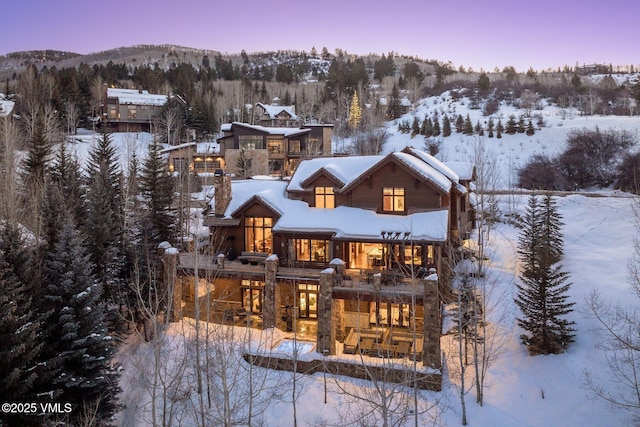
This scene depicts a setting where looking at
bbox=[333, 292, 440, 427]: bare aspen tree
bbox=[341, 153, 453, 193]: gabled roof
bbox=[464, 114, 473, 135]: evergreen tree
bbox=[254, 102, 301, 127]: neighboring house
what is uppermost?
bbox=[254, 102, 301, 127]: neighboring house

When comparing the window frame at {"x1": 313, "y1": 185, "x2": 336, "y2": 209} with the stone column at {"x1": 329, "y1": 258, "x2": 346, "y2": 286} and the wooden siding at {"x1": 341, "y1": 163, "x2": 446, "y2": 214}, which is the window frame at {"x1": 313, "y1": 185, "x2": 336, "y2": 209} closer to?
the wooden siding at {"x1": 341, "y1": 163, "x2": 446, "y2": 214}

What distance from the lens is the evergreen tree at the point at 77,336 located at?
14.3m

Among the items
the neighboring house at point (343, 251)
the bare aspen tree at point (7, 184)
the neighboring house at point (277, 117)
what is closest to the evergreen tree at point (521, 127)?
the neighboring house at point (277, 117)

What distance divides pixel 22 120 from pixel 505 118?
227ft

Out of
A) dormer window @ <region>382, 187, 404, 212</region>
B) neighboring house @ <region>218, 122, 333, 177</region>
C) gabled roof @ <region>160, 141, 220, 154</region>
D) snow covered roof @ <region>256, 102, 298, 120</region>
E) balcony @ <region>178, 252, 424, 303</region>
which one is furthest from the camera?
snow covered roof @ <region>256, 102, 298, 120</region>

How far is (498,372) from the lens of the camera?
1912 centimetres

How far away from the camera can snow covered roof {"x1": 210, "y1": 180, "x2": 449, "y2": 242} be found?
21734 millimetres

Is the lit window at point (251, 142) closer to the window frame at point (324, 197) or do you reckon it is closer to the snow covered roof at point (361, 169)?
the snow covered roof at point (361, 169)

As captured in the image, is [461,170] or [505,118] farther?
[505,118]

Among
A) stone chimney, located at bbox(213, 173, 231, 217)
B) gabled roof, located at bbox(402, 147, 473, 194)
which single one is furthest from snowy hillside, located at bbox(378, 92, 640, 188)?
stone chimney, located at bbox(213, 173, 231, 217)

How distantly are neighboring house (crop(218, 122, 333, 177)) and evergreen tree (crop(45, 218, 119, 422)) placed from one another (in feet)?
110

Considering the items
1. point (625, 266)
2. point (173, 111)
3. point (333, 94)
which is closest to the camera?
point (625, 266)

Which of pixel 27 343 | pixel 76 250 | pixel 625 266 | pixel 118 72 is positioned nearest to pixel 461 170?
pixel 625 266

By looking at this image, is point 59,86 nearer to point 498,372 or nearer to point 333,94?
point 333,94
